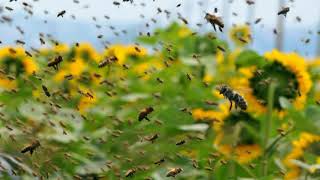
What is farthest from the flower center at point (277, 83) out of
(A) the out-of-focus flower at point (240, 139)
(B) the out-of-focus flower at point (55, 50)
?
(B) the out-of-focus flower at point (55, 50)

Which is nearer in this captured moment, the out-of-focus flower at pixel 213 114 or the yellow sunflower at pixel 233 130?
the yellow sunflower at pixel 233 130

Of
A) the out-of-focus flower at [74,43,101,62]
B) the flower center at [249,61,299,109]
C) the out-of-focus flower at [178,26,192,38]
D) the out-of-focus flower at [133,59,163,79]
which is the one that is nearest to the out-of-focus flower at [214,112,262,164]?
the flower center at [249,61,299,109]

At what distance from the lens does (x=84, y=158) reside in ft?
10.4

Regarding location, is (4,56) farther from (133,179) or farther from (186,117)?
(133,179)

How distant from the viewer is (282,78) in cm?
372

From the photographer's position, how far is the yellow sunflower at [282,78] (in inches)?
140

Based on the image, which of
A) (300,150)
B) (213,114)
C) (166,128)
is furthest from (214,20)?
(213,114)

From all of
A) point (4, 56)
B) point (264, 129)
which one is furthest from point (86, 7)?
point (4, 56)

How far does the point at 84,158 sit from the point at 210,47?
218 centimetres

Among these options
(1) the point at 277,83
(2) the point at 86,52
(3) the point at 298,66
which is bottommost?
(1) the point at 277,83

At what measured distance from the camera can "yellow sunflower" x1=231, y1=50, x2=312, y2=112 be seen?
11.7 ft

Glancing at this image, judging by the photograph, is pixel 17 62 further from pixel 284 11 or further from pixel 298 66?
pixel 284 11

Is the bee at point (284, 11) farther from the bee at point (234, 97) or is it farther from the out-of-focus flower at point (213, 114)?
the out-of-focus flower at point (213, 114)

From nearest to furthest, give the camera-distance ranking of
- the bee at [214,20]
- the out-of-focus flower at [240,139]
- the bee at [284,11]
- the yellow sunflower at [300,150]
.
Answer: the bee at [214,20] < the bee at [284,11] < the out-of-focus flower at [240,139] < the yellow sunflower at [300,150]
